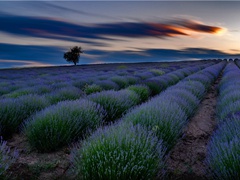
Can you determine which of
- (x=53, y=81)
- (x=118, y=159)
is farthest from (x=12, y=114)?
(x=53, y=81)

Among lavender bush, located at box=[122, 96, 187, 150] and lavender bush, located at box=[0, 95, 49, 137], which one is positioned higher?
lavender bush, located at box=[122, 96, 187, 150]

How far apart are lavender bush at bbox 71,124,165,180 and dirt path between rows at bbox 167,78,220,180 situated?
53 centimetres

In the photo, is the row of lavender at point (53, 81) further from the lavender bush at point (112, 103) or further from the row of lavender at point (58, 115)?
the lavender bush at point (112, 103)

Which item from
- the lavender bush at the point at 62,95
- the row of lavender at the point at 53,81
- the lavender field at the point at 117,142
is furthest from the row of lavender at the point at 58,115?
the row of lavender at the point at 53,81

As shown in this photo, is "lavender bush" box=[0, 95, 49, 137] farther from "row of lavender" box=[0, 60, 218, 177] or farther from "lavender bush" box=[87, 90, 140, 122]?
Answer: "lavender bush" box=[87, 90, 140, 122]

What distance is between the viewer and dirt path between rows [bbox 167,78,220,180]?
8.75 feet

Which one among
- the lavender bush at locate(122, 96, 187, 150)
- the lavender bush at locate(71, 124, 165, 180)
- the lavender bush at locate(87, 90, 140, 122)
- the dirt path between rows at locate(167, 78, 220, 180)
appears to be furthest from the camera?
the lavender bush at locate(87, 90, 140, 122)

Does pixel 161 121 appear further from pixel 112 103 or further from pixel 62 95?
pixel 62 95

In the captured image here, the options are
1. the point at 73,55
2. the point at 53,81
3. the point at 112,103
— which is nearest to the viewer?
the point at 112,103

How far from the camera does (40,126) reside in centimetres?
340

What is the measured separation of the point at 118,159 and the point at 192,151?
5.75 feet

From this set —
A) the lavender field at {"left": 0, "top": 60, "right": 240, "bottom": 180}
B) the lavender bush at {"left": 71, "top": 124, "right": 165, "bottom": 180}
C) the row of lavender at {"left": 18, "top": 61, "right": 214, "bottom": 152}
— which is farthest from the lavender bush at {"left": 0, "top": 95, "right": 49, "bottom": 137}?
the lavender bush at {"left": 71, "top": 124, "right": 165, "bottom": 180}

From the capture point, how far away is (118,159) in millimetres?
2010

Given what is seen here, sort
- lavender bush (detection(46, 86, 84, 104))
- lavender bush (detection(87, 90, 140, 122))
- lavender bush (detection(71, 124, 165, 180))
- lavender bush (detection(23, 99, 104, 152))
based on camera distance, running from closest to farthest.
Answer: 1. lavender bush (detection(71, 124, 165, 180))
2. lavender bush (detection(23, 99, 104, 152))
3. lavender bush (detection(87, 90, 140, 122))
4. lavender bush (detection(46, 86, 84, 104))
